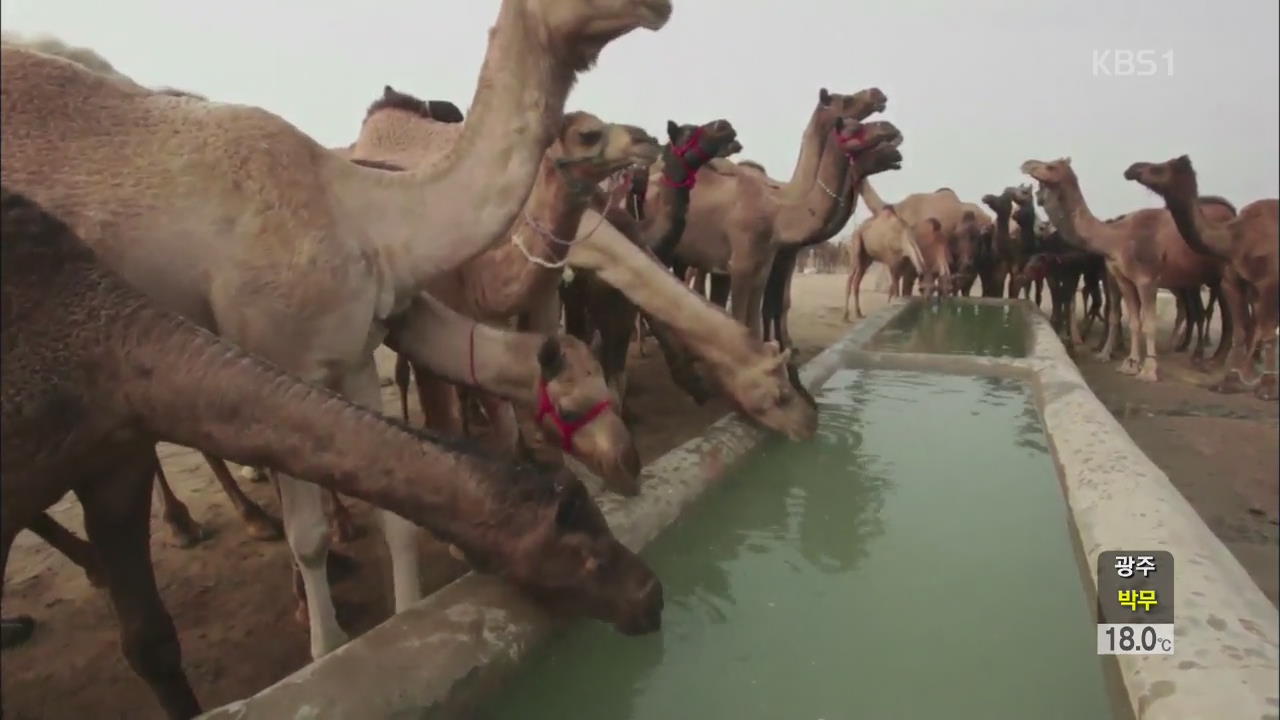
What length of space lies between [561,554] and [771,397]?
2690 mm

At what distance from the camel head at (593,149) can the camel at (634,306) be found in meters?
1.19

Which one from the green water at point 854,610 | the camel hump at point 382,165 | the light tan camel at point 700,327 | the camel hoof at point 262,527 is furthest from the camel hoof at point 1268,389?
the camel hoof at point 262,527

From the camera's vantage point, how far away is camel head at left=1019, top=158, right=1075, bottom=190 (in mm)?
11047

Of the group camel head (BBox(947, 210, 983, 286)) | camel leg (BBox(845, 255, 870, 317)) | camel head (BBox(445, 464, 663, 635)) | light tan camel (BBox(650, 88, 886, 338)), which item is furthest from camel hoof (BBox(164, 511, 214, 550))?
camel head (BBox(947, 210, 983, 286))

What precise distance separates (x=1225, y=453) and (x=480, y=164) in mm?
5991

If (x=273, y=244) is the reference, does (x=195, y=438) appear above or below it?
below

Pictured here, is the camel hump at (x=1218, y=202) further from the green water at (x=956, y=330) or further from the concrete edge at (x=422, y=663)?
the concrete edge at (x=422, y=663)

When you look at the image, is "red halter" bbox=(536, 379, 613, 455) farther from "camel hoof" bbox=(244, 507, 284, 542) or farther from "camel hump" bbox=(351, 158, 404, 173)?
"camel hoof" bbox=(244, 507, 284, 542)

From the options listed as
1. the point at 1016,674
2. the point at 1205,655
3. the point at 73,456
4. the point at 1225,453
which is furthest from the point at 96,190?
the point at 1225,453

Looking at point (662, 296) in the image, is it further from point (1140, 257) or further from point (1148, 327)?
point (1140, 257)

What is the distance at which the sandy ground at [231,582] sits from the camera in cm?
302

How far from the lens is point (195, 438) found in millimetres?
1946

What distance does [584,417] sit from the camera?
3.20m

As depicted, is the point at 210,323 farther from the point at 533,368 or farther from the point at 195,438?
the point at 533,368
